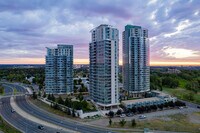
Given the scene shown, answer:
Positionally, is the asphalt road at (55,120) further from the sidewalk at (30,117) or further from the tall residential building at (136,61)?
the tall residential building at (136,61)

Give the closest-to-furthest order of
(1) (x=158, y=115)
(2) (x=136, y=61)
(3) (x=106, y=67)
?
(1) (x=158, y=115) → (3) (x=106, y=67) → (2) (x=136, y=61)

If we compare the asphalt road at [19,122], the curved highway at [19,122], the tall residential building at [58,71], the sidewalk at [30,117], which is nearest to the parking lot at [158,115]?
the sidewalk at [30,117]

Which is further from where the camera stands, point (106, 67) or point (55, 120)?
point (106, 67)

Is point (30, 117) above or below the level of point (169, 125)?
above

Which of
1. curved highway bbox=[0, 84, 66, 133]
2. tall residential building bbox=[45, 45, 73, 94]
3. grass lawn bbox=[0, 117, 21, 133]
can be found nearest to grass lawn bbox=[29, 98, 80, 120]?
curved highway bbox=[0, 84, 66, 133]

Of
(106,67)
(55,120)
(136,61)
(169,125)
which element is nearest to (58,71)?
(106,67)

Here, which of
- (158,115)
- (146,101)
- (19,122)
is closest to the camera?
(19,122)

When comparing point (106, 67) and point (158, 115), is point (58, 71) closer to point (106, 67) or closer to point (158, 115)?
point (106, 67)
